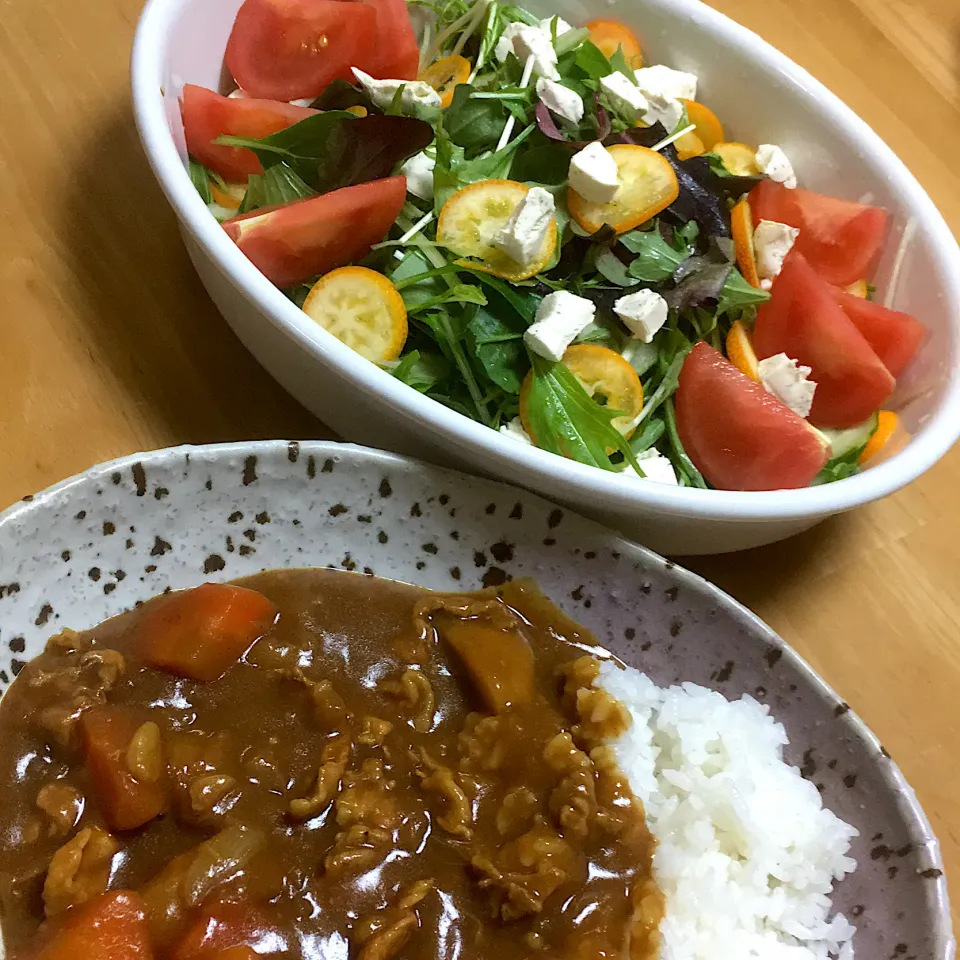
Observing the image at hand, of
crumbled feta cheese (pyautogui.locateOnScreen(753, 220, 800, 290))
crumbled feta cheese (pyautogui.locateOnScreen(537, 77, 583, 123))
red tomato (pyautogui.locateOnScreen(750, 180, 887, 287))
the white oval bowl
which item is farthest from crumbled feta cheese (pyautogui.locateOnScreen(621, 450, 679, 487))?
crumbled feta cheese (pyautogui.locateOnScreen(537, 77, 583, 123))

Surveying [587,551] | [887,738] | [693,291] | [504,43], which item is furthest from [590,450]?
[504,43]

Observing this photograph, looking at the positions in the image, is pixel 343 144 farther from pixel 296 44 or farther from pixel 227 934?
pixel 227 934

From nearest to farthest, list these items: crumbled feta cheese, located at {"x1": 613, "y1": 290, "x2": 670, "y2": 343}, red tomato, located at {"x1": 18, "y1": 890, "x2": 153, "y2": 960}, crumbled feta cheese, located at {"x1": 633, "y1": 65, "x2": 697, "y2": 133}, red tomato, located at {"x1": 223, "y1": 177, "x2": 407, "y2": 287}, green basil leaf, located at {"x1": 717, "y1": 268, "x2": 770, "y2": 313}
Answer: red tomato, located at {"x1": 18, "y1": 890, "x2": 153, "y2": 960} < red tomato, located at {"x1": 223, "y1": 177, "x2": 407, "y2": 287} < crumbled feta cheese, located at {"x1": 613, "y1": 290, "x2": 670, "y2": 343} < green basil leaf, located at {"x1": 717, "y1": 268, "x2": 770, "y2": 313} < crumbled feta cheese, located at {"x1": 633, "y1": 65, "x2": 697, "y2": 133}

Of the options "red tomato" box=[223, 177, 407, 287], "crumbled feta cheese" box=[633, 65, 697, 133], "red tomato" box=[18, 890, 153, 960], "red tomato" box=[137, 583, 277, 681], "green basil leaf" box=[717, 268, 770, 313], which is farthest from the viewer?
"crumbled feta cheese" box=[633, 65, 697, 133]

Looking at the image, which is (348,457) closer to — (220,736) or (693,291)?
(220,736)

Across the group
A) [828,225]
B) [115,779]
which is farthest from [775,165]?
[115,779]

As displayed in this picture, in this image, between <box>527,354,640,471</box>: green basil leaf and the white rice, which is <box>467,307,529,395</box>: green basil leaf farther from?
the white rice

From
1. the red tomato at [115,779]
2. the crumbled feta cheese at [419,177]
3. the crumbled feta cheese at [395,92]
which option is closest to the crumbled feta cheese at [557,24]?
the crumbled feta cheese at [395,92]
